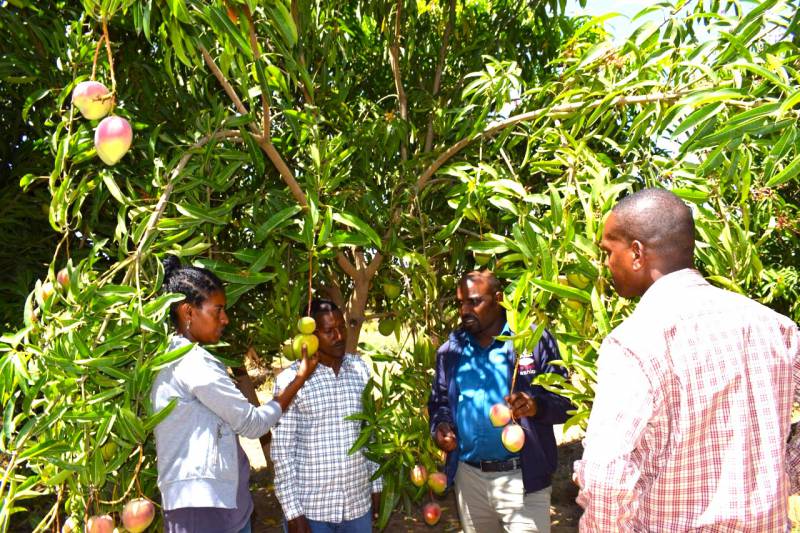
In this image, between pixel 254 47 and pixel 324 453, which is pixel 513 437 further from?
pixel 254 47

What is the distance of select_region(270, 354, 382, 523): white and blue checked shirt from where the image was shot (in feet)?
8.27

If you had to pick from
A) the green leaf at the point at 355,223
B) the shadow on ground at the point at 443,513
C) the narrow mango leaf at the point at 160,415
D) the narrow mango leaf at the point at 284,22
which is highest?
the narrow mango leaf at the point at 284,22

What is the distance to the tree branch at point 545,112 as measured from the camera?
84.4 inches

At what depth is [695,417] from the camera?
131cm

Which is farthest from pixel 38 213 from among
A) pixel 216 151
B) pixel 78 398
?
pixel 78 398

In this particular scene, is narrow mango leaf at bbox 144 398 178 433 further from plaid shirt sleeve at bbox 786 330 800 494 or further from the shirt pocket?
plaid shirt sleeve at bbox 786 330 800 494

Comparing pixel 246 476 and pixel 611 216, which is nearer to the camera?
pixel 611 216

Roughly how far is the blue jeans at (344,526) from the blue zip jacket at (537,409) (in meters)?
0.37

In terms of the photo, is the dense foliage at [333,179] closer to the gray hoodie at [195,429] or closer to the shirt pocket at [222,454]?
the gray hoodie at [195,429]

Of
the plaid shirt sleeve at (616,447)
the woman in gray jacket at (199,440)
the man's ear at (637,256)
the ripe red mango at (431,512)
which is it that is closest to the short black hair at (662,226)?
the man's ear at (637,256)

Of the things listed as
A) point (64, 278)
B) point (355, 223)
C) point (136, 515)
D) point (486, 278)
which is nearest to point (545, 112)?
point (486, 278)

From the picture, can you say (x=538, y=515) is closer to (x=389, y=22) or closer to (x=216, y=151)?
(x=216, y=151)

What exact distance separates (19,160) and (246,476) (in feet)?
6.61

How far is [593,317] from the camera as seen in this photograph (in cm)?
209
